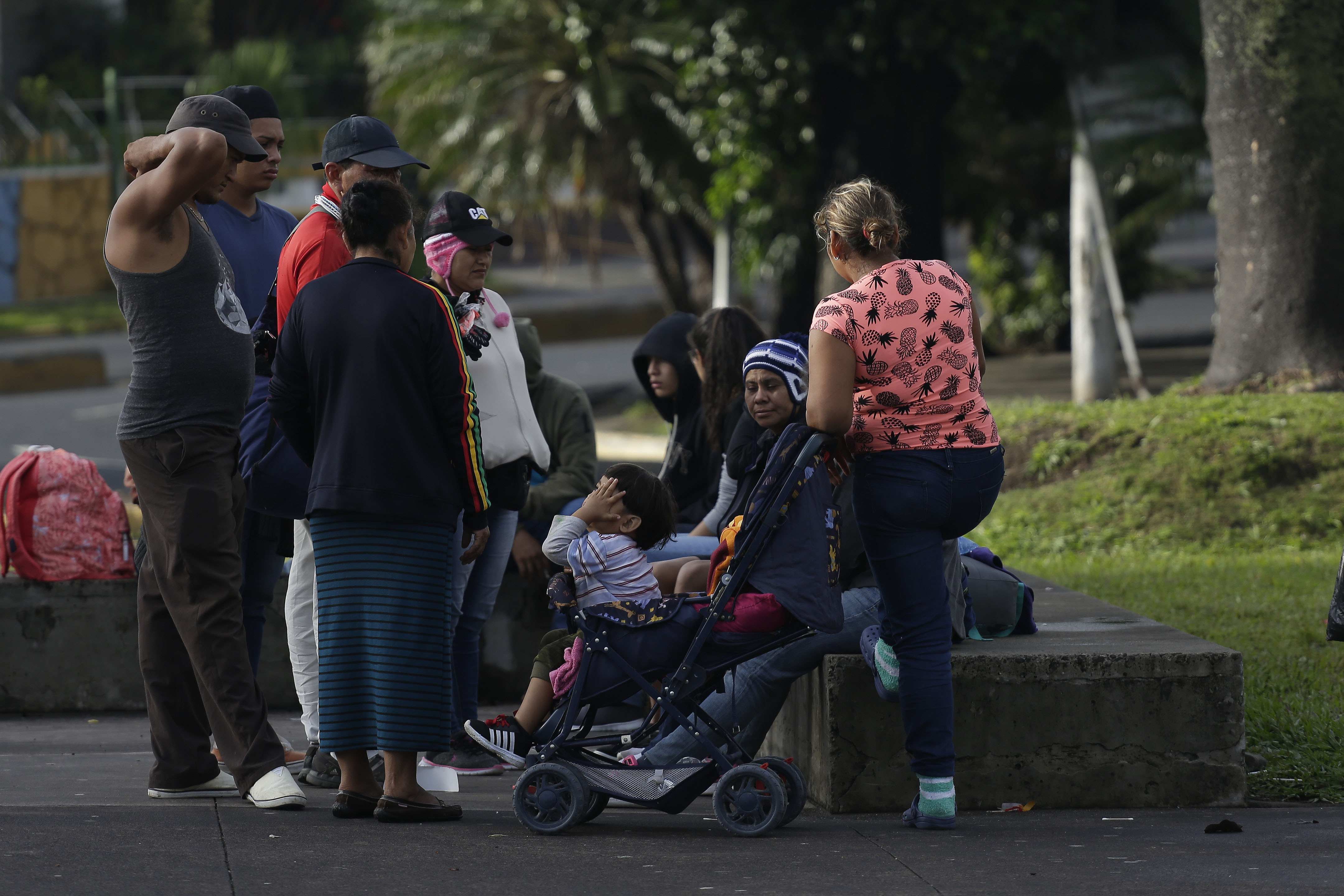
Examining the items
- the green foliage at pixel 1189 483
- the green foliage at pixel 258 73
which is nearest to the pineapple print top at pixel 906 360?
the green foliage at pixel 1189 483

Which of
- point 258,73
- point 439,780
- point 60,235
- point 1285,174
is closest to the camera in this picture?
point 439,780

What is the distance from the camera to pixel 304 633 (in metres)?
5.25

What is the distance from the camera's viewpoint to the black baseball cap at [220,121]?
4664 mm

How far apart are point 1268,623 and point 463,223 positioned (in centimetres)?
374

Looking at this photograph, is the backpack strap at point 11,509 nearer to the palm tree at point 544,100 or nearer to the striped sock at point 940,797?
the striped sock at point 940,797

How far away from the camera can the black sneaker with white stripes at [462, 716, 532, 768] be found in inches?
195

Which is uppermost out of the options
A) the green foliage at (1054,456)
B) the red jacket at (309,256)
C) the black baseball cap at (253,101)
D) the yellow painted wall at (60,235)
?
the yellow painted wall at (60,235)

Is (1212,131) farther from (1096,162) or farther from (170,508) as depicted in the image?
(170,508)

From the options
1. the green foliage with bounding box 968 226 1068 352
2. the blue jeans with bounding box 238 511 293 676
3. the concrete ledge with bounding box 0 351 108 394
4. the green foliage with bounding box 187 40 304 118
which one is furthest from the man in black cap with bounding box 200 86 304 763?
the green foliage with bounding box 187 40 304 118

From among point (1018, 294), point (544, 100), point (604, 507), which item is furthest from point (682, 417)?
point (1018, 294)

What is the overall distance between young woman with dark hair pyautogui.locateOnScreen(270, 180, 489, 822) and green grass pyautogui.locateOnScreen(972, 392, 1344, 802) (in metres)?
3.33

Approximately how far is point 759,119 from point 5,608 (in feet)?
37.1

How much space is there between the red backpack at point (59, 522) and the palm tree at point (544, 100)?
12485mm

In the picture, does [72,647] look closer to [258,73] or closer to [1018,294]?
[1018,294]
